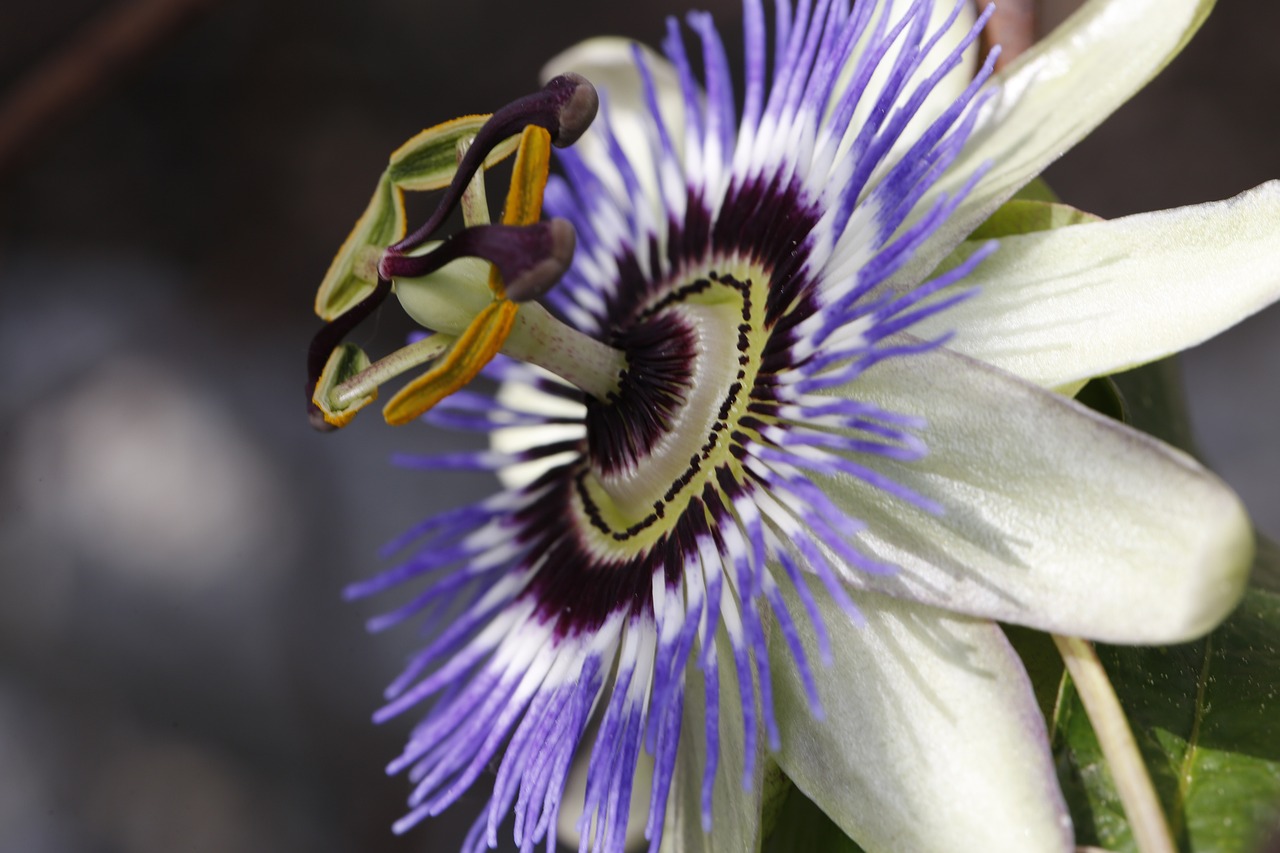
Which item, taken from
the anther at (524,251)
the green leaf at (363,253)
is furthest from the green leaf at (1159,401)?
the green leaf at (363,253)

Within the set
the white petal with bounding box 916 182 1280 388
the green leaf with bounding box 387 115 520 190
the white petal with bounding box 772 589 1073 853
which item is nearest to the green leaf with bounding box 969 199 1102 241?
the white petal with bounding box 916 182 1280 388

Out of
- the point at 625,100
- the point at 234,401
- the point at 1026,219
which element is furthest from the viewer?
the point at 234,401

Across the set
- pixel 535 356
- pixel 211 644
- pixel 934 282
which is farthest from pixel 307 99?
pixel 934 282

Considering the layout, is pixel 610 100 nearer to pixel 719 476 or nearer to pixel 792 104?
pixel 792 104

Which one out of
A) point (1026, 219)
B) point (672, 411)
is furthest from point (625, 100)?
point (1026, 219)

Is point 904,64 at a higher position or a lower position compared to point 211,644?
higher

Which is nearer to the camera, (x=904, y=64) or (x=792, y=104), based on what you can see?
(x=904, y=64)

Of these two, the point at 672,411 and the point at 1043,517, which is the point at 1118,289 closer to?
the point at 1043,517
